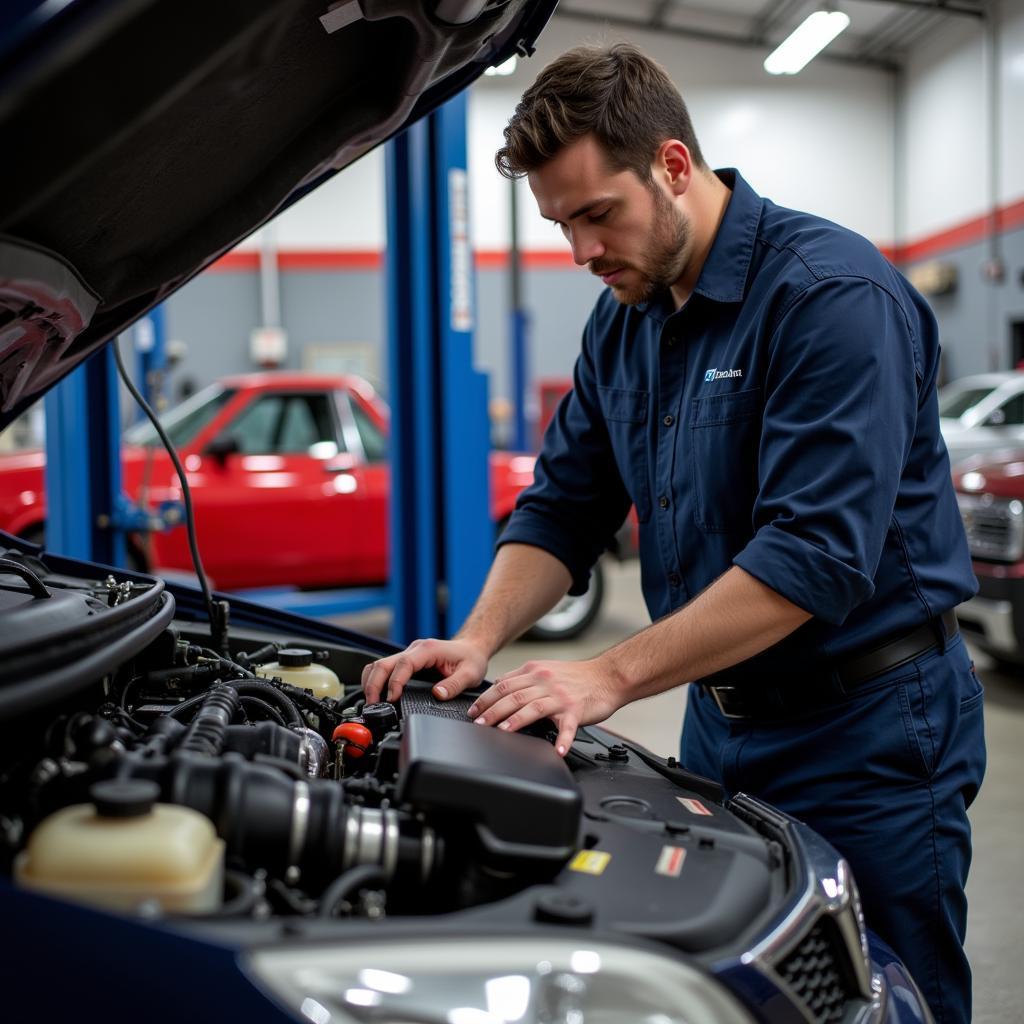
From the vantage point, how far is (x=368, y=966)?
78 centimetres

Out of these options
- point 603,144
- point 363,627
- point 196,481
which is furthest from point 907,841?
point 363,627

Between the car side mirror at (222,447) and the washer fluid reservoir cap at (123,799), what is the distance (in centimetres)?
447

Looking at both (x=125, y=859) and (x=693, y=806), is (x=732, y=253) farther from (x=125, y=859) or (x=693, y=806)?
(x=125, y=859)

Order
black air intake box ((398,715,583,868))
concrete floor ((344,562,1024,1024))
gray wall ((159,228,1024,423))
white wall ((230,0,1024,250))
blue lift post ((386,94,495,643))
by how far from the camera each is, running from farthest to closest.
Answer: white wall ((230,0,1024,250)), gray wall ((159,228,1024,423)), blue lift post ((386,94,495,643)), concrete floor ((344,562,1024,1024)), black air intake box ((398,715,583,868))

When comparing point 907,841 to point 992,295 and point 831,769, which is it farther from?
point 992,295

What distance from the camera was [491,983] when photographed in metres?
0.80

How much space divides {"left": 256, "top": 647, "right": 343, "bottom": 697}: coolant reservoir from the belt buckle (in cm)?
58

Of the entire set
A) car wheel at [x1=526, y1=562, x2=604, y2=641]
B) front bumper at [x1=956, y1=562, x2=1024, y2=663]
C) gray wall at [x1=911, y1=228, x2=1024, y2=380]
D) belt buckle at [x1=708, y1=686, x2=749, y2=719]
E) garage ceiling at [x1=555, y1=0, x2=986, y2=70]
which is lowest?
car wheel at [x1=526, y1=562, x2=604, y2=641]

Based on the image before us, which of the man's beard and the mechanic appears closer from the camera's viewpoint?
the mechanic

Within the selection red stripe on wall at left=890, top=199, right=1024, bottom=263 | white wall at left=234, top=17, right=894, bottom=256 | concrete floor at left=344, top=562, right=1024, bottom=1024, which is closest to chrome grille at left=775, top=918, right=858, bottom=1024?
concrete floor at left=344, top=562, right=1024, bottom=1024

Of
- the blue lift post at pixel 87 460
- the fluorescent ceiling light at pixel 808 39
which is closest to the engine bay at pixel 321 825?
the blue lift post at pixel 87 460

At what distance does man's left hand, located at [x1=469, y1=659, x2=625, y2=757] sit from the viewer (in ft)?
4.17

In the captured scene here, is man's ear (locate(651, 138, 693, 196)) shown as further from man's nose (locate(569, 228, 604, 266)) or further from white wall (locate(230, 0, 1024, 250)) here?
white wall (locate(230, 0, 1024, 250))

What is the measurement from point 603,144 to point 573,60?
159 mm
